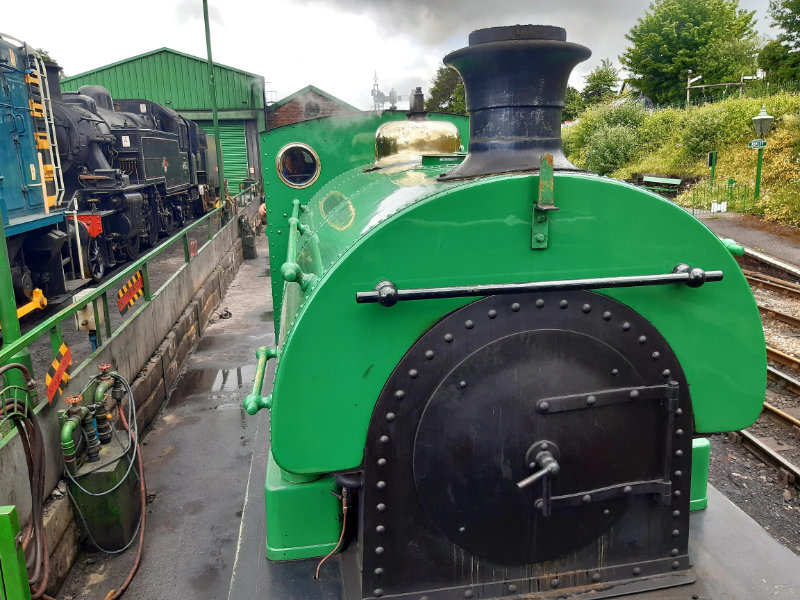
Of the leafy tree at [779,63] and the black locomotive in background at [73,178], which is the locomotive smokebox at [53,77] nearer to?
the black locomotive in background at [73,178]

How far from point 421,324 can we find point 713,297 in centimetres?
97

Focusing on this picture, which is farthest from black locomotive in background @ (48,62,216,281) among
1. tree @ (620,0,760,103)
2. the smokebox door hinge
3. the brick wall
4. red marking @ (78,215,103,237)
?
tree @ (620,0,760,103)

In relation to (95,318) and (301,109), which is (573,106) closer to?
(301,109)

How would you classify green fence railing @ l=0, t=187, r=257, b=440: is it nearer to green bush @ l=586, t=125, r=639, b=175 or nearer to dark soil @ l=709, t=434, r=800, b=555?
dark soil @ l=709, t=434, r=800, b=555

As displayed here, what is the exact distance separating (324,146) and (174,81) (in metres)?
25.8

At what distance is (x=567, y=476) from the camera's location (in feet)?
6.57

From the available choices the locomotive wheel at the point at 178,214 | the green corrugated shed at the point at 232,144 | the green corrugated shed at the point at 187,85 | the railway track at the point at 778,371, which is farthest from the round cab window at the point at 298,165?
the green corrugated shed at the point at 232,144

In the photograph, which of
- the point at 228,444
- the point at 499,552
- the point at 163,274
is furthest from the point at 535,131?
the point at 163,274

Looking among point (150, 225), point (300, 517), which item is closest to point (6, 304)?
point (300, 517)

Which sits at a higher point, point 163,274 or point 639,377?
point 639,377

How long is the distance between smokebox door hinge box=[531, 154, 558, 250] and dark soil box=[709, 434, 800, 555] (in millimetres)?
3794

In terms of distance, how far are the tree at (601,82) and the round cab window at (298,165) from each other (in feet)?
129

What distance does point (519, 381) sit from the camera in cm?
193

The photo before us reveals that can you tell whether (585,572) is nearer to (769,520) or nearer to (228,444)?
(769,520)
